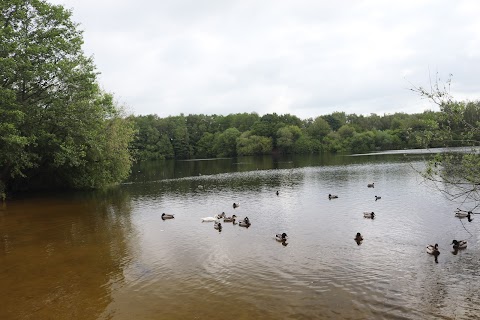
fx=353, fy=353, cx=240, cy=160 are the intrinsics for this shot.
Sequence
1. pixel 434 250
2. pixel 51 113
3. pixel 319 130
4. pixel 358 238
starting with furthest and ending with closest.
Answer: pixel 319 130 < pixel 51 113 < pixel 358 238 < pixel 434 250

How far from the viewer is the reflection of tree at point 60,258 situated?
14.1 metres

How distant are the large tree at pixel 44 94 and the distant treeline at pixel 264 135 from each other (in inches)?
3033

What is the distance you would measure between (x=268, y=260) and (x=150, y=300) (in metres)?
6.93

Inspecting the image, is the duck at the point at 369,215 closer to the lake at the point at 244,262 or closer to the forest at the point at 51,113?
the lake at the point at 244,262

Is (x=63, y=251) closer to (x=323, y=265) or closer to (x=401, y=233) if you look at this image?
(x=323, y=265)

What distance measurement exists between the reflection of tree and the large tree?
7.24 m

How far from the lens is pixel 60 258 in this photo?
65.7 ft

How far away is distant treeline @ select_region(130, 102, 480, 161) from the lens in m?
134

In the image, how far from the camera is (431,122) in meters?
12.8

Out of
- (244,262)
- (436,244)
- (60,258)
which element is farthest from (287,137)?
(60,258)

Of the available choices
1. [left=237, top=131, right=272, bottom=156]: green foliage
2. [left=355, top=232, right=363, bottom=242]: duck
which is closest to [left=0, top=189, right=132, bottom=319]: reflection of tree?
[left=355, top=232, right=363, bottom=242]: duck

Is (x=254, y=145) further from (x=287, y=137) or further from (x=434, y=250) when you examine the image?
(x=434, y=250)

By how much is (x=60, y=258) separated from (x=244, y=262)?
10.5 metres

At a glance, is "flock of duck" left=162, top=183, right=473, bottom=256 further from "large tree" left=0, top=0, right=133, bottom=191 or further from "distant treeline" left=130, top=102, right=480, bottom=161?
"distant treeline" left=130, top=102, right=480, bottom=161
